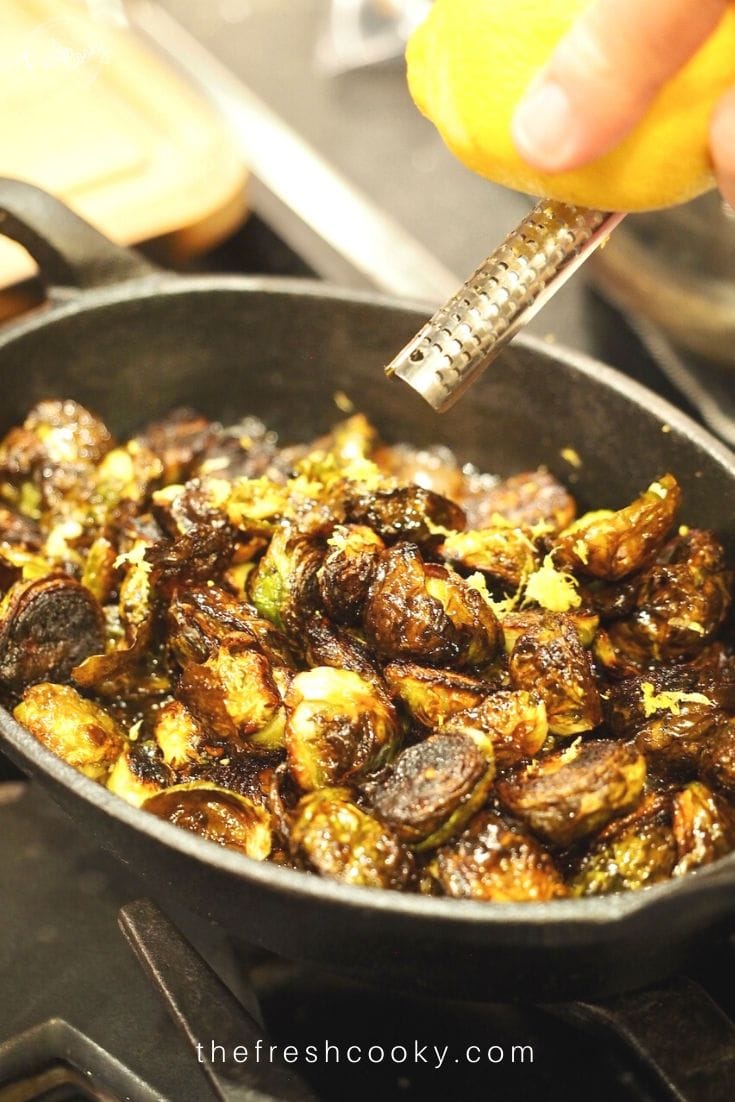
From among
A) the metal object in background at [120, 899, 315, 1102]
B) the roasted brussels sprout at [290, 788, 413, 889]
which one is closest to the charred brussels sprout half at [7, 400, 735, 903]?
the roasted brussels sprout at [290, 788, 413, 889]

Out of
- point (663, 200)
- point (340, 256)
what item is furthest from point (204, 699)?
point (340, 256)

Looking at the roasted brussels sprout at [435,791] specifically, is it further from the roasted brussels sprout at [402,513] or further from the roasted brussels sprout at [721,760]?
the roasted brussels sprout at [402,513]

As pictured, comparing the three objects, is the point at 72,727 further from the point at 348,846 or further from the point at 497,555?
the point at 497,555

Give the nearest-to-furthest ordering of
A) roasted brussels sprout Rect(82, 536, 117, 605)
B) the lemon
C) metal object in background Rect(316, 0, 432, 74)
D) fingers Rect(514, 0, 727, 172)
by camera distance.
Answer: fingers Rect(514, 0, 727, 172) < the lemon < roasted brussels sprout Rect(82, 536, 117, 605) < metal object in background Rect(316, 0, 432, 74)

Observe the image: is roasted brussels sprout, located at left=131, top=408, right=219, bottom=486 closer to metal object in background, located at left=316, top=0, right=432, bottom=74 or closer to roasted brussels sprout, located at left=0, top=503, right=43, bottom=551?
roasted brussels sprout, located at left=0, top=503, right=43, bottom=551

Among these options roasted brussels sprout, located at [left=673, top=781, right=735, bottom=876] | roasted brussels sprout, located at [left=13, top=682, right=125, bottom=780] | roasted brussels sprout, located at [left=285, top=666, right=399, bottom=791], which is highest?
roasted brussels sprout, located at [left=673, top=781, right=735, bottom=876]

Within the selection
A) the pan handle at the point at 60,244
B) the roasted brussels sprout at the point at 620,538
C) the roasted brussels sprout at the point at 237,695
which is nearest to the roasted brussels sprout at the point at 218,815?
the roasted brussels sprout at the point at 237,695

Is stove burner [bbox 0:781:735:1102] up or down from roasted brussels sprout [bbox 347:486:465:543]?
down

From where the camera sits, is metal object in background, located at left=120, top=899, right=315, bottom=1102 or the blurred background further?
the blurred background
